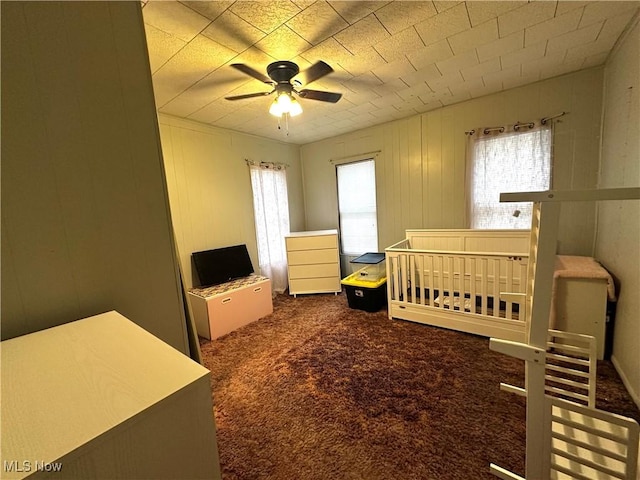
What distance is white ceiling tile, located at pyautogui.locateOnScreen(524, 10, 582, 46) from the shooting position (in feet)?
5.65

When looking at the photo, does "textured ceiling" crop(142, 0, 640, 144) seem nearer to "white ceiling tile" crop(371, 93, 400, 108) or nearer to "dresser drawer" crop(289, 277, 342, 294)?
"white ceiling tile" crop(371, 93, 400, 108)

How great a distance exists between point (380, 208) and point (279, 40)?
2.62m

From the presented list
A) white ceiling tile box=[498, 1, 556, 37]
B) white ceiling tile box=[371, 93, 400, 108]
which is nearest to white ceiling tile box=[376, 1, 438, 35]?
white ceiling tile box=[498, 1, 556, 37]

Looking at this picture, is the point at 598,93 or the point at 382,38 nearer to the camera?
the point at 382,38

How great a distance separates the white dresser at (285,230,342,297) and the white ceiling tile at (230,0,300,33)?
2513mm

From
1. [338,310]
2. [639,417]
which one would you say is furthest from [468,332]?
[338,310]

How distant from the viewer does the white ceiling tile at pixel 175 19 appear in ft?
4.61

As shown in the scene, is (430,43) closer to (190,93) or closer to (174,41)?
(174,41)

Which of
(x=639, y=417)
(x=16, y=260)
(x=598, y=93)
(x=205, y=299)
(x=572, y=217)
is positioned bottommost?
(x=639, y=417)

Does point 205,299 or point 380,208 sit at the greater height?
point 380,208

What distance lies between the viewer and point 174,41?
1.69 meters

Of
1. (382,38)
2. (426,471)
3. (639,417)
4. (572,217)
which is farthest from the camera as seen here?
(572,217)

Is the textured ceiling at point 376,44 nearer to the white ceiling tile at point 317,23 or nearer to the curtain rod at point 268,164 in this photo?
the white ceiling tile at point 317,23

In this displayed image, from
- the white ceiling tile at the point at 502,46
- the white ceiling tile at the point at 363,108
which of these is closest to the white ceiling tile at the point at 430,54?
the white ceiling tile at the point at 502,46
